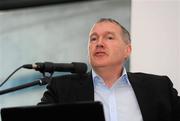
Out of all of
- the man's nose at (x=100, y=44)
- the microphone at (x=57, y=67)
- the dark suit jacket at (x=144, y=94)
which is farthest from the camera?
the man's nose at (x=100, y=44)

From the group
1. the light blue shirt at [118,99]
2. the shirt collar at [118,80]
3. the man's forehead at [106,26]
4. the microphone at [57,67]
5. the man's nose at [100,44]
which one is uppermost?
the man's forehead at [106,26]

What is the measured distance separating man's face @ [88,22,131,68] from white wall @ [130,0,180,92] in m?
0.51

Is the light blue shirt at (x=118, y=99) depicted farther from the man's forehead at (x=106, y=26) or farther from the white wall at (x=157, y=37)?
the white wall at (x=157, y=37)

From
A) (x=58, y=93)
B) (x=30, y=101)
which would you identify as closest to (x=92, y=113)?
(x=58, y=93)

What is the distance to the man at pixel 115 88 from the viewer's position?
1.89m

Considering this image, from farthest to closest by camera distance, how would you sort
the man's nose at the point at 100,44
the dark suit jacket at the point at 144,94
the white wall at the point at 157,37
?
the white wall at the point at 157,37 < the man's nose at the point at 100,44 < the dark suit jacket at the point at 144,94

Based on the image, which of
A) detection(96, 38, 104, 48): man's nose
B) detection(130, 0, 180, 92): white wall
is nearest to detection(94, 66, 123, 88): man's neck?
detection(96, 38, 104, 48): man's nose

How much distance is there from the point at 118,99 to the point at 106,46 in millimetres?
295

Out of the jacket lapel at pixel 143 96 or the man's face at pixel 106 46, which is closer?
the jacket lapel at pixel 143 96

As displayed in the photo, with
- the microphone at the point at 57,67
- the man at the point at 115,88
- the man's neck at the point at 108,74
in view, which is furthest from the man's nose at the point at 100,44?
the microphone at the point at 57,67

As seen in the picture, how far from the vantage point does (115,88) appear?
2.05 metres

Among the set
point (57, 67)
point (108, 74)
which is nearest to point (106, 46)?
point (108, 74)

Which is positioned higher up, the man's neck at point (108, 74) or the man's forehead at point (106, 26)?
the man's forehead at point (106, 26)

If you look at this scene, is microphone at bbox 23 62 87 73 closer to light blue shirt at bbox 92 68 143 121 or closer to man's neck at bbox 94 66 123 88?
light blue shirt at bbox 92 68 143 121
